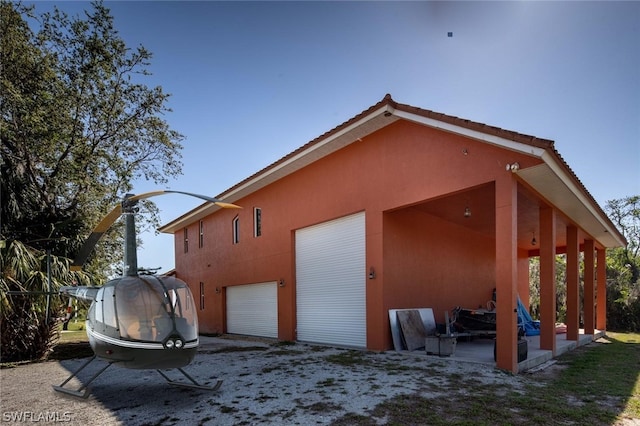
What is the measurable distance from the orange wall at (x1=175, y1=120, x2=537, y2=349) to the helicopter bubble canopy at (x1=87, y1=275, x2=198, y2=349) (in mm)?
5330

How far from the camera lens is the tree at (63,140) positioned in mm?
9438

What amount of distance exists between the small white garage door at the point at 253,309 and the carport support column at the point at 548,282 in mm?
8238

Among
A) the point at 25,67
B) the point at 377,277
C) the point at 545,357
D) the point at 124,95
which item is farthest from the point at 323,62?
the point at 545,357

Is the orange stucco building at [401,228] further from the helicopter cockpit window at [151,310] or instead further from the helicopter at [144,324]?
the helicopter cockpit window at [151,310]

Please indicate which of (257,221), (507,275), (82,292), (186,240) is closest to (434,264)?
(507,275)

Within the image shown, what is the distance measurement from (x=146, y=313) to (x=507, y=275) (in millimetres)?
6020

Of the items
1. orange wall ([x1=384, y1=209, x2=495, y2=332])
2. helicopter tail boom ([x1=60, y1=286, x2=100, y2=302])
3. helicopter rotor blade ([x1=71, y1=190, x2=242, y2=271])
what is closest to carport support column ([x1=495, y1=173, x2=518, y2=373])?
orange wall ([x1=384, y1=209, x2=495, y2=332])

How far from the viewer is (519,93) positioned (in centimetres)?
916

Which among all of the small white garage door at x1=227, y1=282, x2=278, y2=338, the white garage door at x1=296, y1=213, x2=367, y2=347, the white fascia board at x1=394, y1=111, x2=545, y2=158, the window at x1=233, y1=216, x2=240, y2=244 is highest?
the white fascia board at x1=394, y1=111, x2=545, y2=158

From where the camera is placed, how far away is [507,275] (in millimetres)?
6871

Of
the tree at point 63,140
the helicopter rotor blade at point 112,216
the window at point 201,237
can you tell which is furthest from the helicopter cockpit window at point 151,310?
the window at point 201,237

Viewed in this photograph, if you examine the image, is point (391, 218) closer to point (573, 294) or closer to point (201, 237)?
point (573, 294)

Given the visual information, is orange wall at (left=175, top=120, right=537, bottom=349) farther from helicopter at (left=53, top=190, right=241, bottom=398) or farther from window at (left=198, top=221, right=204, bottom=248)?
helicopter at (left=53, top=190, right=241, bottom=398)

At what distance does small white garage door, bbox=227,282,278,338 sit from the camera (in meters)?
13.7
